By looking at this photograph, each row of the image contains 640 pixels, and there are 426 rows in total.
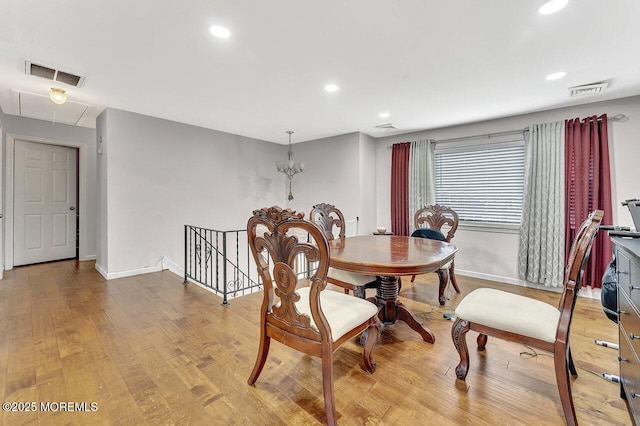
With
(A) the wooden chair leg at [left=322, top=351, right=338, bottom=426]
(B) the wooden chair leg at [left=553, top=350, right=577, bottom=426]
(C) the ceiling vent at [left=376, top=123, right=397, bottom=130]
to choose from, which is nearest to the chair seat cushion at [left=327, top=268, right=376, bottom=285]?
(A) the wooden chair leg at [left=322, top=351, right=338, bottom=426]

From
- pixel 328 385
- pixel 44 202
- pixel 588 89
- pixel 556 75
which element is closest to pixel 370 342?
pixel 328 385

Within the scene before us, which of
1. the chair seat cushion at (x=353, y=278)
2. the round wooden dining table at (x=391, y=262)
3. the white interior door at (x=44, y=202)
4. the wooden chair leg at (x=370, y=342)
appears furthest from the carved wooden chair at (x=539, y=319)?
the white interior door at (x=44, y=202)

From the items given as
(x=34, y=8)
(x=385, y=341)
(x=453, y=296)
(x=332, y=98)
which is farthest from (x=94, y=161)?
(x=453, y=296)

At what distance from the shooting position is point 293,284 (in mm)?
1400

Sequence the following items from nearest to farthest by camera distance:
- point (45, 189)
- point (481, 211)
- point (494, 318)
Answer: point (494, 318) < point (481, 211) < point (45, 189)

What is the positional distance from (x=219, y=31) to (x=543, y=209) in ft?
13.0

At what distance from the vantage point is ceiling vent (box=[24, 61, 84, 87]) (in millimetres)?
2418

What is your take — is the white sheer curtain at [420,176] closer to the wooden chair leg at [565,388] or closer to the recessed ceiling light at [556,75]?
the recessed ceiling light at [556,75]

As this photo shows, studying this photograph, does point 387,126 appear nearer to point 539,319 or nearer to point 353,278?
point 353,278

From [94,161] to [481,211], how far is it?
6.24 meters

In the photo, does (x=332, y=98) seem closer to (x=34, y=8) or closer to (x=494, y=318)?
(x=34, y=8)

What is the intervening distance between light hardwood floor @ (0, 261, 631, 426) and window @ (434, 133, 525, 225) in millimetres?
1586

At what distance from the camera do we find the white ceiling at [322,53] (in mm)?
1674

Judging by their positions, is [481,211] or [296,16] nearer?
[296,16]
